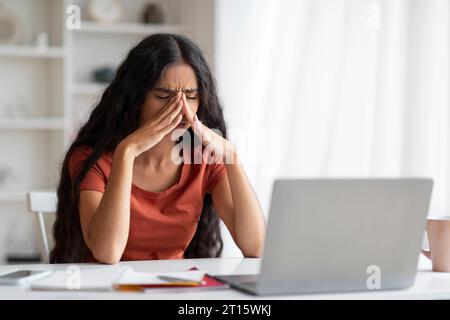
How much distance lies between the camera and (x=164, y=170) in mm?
2121

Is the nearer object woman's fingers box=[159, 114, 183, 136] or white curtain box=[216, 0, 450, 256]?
woman's fingers box=[159, 114, 183, 136]

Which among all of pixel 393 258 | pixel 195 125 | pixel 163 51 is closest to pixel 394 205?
pixel 393 258

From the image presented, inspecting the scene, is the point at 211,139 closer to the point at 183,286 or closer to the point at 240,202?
the point at 240,202

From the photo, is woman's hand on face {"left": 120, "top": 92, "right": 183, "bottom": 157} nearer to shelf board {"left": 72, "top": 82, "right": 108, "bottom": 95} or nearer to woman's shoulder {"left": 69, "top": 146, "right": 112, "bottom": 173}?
woman's shoulder {"left": 69, "top": 146, "right": 112, "bottom": 173}

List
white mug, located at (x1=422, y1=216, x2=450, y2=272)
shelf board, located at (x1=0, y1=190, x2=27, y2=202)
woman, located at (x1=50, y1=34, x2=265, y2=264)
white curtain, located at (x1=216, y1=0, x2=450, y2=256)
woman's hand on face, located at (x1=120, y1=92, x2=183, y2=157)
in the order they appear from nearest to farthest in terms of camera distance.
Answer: white mug, located at (x1=422, y1=216, x2=450, y2=272), woman's hand on face, located at (x1=120, y1=92, x2=183, y2=157), woman, located at (x1=50, y1=34, x2=265, y2=264), white curtain, located at (x1=216, y1=0, x2=450, y2=256), shelf board, located at (x1=0, y1=190, x2=27, y2=202)

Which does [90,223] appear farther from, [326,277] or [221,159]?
[326,277]

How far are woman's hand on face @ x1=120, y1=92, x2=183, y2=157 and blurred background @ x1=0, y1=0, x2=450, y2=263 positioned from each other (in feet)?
1.95

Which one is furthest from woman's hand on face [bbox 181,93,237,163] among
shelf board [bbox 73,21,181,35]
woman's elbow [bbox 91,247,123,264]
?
shelf board [bbox 73,21,181,35]

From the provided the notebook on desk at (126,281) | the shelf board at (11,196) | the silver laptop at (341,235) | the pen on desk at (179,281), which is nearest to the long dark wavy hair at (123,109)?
the notebook on desk at (126,281)

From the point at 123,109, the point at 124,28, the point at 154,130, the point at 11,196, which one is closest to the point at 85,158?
the point at 123,109

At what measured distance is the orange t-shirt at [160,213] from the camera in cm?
204

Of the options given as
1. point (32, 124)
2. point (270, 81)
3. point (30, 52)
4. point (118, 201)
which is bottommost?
point (118, 201)

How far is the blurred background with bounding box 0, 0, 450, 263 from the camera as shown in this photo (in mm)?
3061

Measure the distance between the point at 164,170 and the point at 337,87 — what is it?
4.66 feet
